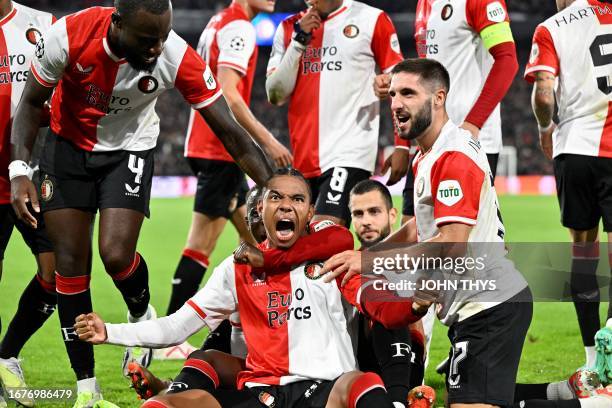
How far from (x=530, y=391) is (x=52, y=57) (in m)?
2.93

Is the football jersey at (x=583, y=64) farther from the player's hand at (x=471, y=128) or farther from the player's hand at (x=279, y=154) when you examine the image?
the player's hand at (x=279, y=154)

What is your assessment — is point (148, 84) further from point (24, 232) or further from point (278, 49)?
point (278, 49)

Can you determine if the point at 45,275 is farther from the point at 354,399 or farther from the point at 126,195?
the point at 354,399

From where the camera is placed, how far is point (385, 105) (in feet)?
109

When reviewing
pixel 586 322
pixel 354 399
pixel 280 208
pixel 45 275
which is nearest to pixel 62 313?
pixel 45 275

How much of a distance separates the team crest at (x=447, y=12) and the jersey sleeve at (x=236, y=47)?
153 centimetres

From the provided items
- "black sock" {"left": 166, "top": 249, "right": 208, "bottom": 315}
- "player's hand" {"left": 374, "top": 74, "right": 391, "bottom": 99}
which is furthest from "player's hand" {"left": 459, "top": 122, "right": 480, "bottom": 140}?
"black sock" {"left": 166, "top": 249, "right": 208, "bottom": 315}

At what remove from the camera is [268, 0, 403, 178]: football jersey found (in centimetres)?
635

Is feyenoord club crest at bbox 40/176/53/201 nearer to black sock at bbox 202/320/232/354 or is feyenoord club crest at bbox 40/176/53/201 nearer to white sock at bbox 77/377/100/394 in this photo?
white sock at bbox 77/377/100/394

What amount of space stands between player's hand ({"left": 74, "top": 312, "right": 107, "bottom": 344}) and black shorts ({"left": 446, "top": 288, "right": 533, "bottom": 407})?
1519 mm

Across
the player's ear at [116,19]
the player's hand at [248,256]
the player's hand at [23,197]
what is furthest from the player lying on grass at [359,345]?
the player's ear at [116,19]

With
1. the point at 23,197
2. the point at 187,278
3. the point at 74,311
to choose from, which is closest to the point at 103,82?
the point at 23,197

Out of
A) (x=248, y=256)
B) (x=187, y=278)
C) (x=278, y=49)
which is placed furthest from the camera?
(x=187, y=278)

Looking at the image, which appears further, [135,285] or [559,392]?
[135,285]
